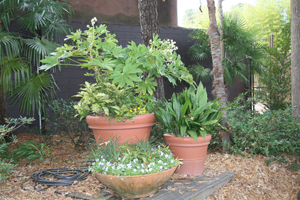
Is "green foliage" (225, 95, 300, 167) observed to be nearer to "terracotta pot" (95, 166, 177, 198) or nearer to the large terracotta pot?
the large terracotta pot

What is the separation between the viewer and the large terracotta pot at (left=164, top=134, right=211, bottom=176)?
2.76m

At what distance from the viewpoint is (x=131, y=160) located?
228cm

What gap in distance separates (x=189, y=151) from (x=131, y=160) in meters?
0.77

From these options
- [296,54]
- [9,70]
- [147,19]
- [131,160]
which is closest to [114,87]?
[131,160]

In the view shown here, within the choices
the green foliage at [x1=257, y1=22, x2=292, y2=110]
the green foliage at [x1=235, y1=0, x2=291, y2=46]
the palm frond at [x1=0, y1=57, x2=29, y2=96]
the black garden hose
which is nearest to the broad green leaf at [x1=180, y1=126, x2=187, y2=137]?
the black garden hose

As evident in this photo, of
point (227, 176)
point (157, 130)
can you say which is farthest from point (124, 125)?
point (227, 176)

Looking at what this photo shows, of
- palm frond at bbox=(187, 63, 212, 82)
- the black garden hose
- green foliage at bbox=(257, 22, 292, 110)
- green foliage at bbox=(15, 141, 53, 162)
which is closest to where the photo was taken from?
the black garden hose

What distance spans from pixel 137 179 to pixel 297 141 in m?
2.46

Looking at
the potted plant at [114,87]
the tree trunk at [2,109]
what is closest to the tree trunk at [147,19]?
the potted plant at [114,87]

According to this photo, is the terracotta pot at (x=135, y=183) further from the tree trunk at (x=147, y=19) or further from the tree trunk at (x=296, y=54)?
the tree trunk at (x=296, y=54)

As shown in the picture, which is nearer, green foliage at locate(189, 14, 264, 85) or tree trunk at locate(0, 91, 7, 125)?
tree trunk at locate(0, 91, 7, 125)

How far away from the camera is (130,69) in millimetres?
2525

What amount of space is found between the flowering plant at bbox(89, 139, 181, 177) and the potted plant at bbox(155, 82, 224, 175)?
38cm

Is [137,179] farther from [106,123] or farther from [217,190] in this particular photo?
[217,190]
